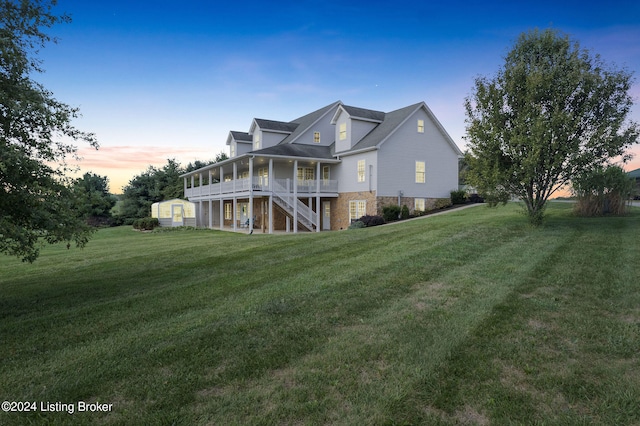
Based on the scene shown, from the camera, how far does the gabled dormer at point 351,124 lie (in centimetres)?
2655

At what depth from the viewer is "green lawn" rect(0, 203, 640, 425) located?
3420 mm

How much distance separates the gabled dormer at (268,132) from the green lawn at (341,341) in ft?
73.6

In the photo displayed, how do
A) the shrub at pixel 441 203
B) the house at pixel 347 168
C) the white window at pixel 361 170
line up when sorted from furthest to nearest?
the shrub at pixel 441 203 → the white window at pixel 361 170 → the house at pixel 347 168

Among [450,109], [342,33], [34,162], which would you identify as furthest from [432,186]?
[34,162]

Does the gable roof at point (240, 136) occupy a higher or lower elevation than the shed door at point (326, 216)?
higher

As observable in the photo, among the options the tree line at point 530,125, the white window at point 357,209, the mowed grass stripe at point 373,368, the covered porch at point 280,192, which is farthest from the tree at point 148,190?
the mowed grass stripe at point 373,368

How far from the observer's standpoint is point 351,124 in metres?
26.5

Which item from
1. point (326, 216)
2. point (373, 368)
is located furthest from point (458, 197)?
point (373, 368)

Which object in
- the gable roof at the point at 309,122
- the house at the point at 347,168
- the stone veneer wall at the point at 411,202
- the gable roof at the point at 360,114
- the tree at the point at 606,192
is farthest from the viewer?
the gable roof at the point at 309,122

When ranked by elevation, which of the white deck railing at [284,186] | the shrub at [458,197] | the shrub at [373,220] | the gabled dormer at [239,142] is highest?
the gabled dormer at [239,142]

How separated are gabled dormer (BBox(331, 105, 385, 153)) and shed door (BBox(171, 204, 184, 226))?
1794 cm

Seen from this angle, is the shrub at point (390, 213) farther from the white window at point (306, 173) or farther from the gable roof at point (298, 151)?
the white window at point (306, 173)

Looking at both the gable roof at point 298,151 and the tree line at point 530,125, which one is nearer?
the tree line at point 530,125

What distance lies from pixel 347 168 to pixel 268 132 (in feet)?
27.9
